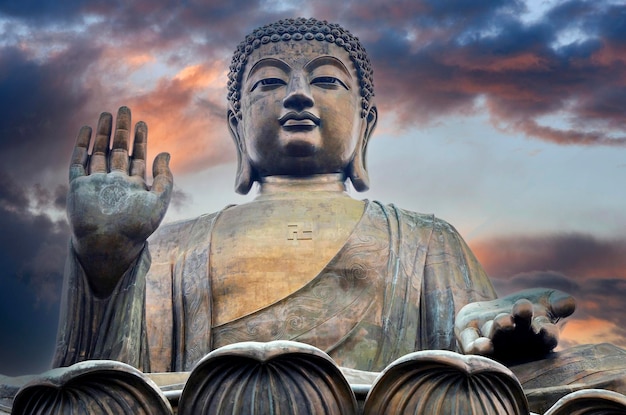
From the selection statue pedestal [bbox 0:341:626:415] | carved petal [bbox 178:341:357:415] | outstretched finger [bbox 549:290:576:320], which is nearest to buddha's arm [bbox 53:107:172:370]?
statue pedestal [bbox 0:341:626:415]

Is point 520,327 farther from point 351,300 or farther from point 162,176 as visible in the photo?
point 162,176

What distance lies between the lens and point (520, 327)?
7.38 meters

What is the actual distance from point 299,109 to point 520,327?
3.04m

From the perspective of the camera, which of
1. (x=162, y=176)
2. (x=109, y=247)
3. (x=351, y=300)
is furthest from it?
(x=351, y=300)

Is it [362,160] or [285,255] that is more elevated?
[362,160]

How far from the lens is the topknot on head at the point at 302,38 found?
10.2 meters

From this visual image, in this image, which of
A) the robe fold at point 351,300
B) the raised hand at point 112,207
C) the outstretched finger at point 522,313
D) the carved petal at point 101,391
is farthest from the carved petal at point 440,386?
the robe fold at point 351,300

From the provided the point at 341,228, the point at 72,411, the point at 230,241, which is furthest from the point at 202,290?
the point at 72,411

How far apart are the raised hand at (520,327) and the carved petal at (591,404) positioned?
33.9 inches

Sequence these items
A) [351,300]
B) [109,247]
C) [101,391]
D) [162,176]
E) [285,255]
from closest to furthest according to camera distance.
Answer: [101,391], [109,247], [162,176], [351,300], [285,255]

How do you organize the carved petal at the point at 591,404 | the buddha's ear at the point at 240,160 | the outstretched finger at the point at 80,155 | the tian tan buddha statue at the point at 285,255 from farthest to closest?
1. the buddha's ear at the point at 240,160
2. the outstretched finger at the point at 80,155
3. the tian tan buddha statue at the point at 285,255
4. the carved petal at the point at 591,404

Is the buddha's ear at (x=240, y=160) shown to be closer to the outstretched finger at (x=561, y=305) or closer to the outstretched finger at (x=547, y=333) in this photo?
the outstretched finger at (x=561, y=305)

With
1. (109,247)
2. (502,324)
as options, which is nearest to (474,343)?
(502,324)

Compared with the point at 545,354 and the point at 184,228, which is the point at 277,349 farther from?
the point at 184,228
